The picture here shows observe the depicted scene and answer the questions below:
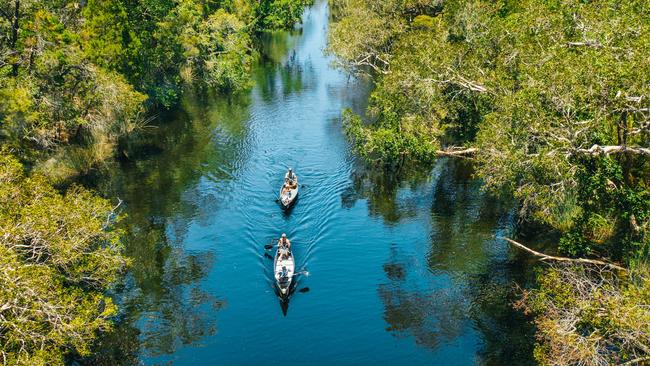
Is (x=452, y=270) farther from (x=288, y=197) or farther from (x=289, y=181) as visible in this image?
(x=289, y=181)

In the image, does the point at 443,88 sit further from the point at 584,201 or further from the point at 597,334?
the point at 597,334

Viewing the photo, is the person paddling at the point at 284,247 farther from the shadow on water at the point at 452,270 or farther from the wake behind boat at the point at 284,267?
the shadow on water at the point at 452,270

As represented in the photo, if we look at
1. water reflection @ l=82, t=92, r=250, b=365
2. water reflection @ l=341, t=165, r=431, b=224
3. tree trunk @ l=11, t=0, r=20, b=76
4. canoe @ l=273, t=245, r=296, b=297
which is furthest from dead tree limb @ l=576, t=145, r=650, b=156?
tree trunk @ l=11, t=0, r=20, b=76

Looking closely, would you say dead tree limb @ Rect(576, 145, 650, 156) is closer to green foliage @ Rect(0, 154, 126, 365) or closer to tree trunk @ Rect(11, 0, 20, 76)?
green foliage @ Rect(0, 154, 126, 365)

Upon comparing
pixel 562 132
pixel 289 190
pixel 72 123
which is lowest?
pixel 289 190

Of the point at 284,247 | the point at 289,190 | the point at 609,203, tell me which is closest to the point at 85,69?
the point at 289,190

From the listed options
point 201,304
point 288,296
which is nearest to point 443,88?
point 288,296
